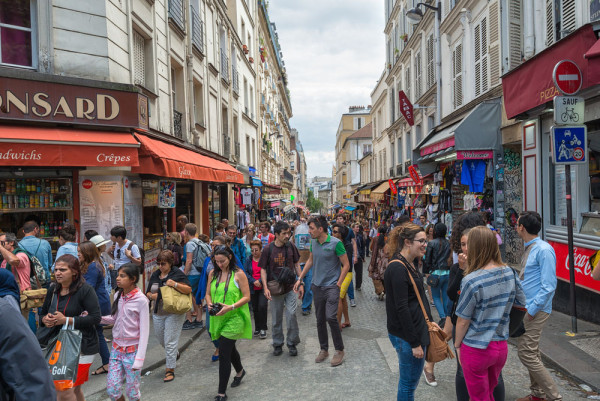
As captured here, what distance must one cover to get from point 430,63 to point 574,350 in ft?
43.7

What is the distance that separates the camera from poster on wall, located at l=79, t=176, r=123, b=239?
→ 793 cm

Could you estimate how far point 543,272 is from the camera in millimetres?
4070

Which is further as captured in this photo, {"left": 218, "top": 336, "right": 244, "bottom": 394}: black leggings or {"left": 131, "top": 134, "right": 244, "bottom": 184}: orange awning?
{"left": 131, "top": 134, "right": 244, "bottom": 184}: orange awning

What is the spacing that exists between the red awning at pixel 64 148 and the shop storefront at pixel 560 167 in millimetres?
7079

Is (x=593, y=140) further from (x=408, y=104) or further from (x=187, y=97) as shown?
(x=408, y=104)

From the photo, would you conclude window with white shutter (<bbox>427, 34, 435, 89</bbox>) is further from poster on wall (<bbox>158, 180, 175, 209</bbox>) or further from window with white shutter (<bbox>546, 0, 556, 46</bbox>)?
poster on wall (<bbox>158, 180, 175, 209</bbox>)

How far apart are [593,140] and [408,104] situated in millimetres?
12247

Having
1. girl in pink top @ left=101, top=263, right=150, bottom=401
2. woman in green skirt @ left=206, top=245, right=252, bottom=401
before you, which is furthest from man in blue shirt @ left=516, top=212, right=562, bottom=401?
girl in pink top @ left=101, top=263, right=150, bottom=401

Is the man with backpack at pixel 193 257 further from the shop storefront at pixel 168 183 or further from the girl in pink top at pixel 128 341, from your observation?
the girl in pink top at pixel 128 341

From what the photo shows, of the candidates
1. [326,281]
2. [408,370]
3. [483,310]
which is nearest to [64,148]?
[326,281]

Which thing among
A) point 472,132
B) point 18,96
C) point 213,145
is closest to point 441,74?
point 472,132

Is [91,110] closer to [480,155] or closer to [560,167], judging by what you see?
[480,155]

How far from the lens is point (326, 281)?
5.73 meters

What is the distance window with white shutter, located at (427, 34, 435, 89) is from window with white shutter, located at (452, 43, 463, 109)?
2399 millimetres
